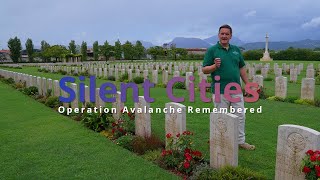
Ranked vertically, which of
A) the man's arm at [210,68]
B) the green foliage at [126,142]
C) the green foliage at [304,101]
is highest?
the man's arm at [210,68]

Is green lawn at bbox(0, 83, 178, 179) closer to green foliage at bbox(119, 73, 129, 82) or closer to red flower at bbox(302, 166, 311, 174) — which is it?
red flower at bbox(302, 166, 311, 174)

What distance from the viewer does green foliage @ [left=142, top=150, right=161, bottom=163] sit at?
5.66 m

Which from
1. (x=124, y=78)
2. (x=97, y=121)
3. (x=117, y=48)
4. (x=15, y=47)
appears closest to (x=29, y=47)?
(x=15, y=47)

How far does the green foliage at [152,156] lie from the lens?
566cm

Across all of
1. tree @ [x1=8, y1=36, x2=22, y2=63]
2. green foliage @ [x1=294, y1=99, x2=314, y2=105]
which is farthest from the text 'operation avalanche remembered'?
tree @ [x1=8, y1=36, x2=22, y2=63]

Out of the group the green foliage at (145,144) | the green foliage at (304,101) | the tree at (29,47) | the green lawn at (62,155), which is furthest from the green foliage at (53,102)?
the tree at (29,47)

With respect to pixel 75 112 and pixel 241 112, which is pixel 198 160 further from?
pixel 75 112

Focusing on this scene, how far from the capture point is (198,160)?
17.7 ft

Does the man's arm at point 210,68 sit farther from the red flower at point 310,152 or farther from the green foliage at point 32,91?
the green foliage at point 32,91

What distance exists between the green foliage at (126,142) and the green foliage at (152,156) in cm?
53

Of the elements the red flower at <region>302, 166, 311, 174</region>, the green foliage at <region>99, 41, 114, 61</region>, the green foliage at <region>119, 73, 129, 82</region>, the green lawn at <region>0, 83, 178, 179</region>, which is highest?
the green foliage at <region>99, 41, 114, 61</region>

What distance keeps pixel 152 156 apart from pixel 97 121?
262 cm

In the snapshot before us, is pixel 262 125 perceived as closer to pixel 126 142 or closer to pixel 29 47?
pixel 126 142

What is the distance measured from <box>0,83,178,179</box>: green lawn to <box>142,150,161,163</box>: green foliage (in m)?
0.14
